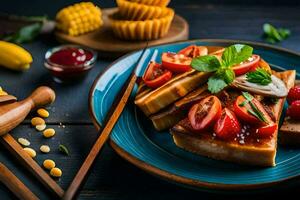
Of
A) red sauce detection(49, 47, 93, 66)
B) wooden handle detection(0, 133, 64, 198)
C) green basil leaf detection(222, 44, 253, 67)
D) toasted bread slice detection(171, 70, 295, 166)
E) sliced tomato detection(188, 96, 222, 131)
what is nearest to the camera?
wooden handle detection(0, 133, 64, 198)

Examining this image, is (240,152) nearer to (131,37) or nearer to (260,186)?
(260,186)

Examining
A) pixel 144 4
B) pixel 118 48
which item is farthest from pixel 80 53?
pixel 144 4

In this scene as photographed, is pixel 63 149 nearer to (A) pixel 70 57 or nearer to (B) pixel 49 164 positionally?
(B) pixel 49 164

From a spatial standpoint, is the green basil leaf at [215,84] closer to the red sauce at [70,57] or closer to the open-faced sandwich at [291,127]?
the open-faced sandwich at [291,127]

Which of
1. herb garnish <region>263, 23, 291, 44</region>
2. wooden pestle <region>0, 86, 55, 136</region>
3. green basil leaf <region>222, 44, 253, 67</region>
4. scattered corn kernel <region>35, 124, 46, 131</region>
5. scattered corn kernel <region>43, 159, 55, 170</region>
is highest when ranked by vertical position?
green basil leaf <region>222, 44, 253, 67</region>

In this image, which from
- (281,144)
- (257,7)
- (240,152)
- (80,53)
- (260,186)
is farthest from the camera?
(257,7)

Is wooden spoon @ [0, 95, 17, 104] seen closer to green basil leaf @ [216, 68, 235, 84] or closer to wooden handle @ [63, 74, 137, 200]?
wooden handle @ [63, 74, 137, 200]

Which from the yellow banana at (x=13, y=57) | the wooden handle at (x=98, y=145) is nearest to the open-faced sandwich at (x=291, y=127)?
the wooden handle at (x=98, y=145)

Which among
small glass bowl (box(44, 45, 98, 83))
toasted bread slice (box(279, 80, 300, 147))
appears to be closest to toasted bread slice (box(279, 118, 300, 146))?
toasted bread slice (box(279, 80, 300, 147))
